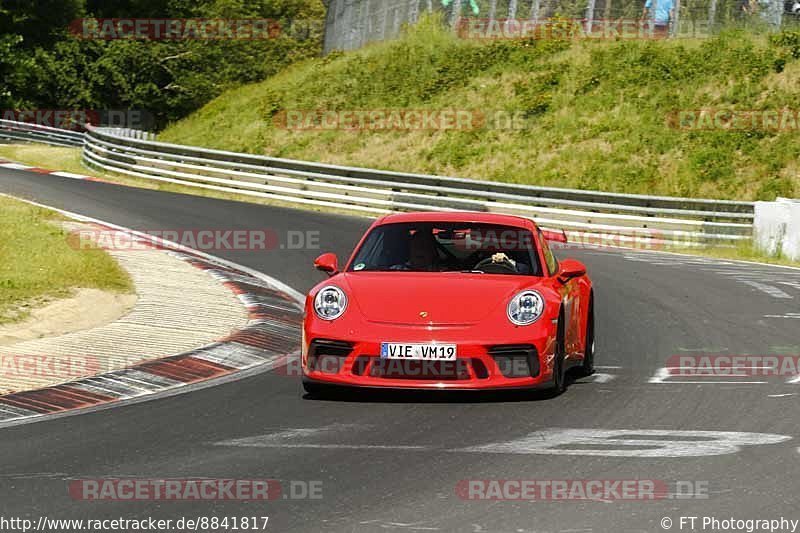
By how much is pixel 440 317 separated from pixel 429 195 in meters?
20.5

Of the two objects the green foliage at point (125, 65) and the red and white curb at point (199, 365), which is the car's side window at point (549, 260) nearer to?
the red and white curb at point (199, 365)

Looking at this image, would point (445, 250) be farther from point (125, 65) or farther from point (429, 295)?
point (125, 65)

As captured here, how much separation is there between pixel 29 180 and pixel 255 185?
501 centimetres

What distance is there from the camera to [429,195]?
29.9 m

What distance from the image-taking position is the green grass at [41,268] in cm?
1402

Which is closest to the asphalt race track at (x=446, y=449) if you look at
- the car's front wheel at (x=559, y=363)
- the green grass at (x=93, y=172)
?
the car's front wheel at (x=559, y=363)

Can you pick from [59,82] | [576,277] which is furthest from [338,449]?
[59,82]

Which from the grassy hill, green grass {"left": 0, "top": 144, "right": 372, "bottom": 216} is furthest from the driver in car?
the grassy hill

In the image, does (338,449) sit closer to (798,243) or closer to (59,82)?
(798,243)

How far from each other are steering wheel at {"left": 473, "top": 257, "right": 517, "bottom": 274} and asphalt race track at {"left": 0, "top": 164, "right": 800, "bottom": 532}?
1044 millimetres

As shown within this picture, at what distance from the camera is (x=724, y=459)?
741 centimetres

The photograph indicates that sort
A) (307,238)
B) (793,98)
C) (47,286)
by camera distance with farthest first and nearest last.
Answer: (793,98)
(307,238)
(47,286)

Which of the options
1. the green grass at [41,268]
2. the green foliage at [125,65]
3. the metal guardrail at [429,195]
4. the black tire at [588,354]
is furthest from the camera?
the green foliage at [125,65]

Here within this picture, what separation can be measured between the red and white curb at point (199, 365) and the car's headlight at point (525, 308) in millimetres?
2676
